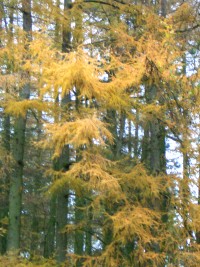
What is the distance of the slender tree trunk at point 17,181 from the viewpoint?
9641mm

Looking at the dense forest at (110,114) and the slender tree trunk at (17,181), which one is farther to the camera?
the slender tree trunk at (17,181)

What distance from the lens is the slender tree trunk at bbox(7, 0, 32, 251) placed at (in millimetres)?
9641

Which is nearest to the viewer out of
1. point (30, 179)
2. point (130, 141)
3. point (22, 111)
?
point (22, 111)

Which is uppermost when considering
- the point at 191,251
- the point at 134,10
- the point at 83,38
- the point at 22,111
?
the point at 134,10

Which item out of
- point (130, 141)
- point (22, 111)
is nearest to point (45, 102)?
point (22, 111)

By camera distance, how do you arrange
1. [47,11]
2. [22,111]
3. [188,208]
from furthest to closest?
[47,11], [188,208], [22,111]

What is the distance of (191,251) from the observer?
761 centimetres

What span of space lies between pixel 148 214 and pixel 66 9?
15.2 feet

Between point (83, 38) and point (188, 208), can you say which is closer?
point (188, 208)

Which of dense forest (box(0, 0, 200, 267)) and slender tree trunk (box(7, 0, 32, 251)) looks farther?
slender tree trunk (box(7, 0, 32, 251))

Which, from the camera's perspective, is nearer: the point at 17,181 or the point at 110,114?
the point at 110,114

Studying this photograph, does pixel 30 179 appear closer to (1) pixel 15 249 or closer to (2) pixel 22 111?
(1) pixel 15 249

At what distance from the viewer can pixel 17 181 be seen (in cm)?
990

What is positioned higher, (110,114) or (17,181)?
(110,114)
